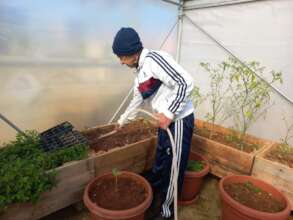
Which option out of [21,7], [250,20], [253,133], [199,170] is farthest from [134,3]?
[253,133]

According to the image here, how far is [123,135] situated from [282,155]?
5.09 feet

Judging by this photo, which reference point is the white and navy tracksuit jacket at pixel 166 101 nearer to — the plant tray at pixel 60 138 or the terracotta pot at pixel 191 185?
the terracotta pot at pixel 191 185

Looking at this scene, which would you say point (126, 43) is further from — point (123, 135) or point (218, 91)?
point (218, 91)

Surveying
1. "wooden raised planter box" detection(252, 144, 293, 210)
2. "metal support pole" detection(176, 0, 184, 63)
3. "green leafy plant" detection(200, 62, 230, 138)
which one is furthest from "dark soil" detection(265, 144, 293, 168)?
"metal support pole" detection(176, 0, 184, 63)

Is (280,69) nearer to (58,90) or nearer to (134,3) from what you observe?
(134,3)

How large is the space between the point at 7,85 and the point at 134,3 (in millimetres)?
1540

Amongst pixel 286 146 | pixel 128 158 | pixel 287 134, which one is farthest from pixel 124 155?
pixel 287 134

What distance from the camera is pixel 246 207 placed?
1.51 m

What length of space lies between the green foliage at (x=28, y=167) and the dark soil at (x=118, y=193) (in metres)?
0.28

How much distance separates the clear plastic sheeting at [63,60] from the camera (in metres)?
1.78

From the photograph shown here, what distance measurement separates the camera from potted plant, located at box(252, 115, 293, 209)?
179 cm

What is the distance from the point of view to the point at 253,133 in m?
2.64

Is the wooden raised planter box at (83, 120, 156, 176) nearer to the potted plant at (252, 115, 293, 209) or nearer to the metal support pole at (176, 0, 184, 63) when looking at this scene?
the potted plant at (252, 115, 293, 209)

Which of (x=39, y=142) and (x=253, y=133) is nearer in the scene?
(x=39, y=142)
